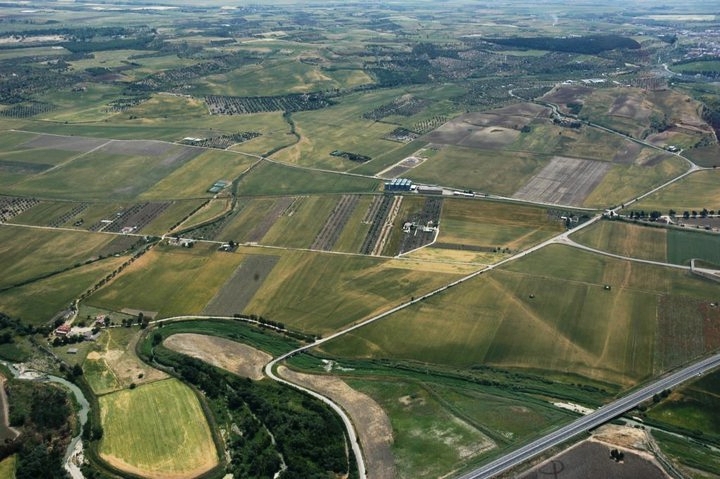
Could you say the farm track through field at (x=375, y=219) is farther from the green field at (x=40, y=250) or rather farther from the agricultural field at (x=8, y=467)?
the agricultural field at (x=8, y=467)

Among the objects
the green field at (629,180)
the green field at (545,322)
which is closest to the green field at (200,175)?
the green field at (545,322)

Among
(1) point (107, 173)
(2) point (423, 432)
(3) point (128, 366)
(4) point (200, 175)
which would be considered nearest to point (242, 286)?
(3) point (128, 366)

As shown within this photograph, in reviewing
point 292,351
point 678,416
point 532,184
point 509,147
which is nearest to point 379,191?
point 532,184

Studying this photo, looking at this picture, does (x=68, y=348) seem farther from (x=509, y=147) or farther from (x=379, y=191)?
(x=509, y=147)

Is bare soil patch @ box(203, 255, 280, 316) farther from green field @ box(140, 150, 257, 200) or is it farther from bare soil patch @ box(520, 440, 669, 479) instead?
bare soil patch @ box(520, 440, 669, 479)

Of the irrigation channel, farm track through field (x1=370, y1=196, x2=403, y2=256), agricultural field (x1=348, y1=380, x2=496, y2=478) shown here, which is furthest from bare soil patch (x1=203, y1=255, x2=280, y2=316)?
agricultural field (x1=348, y1=380, x2=496, y2=478)

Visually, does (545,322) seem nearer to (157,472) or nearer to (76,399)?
(157,472)
